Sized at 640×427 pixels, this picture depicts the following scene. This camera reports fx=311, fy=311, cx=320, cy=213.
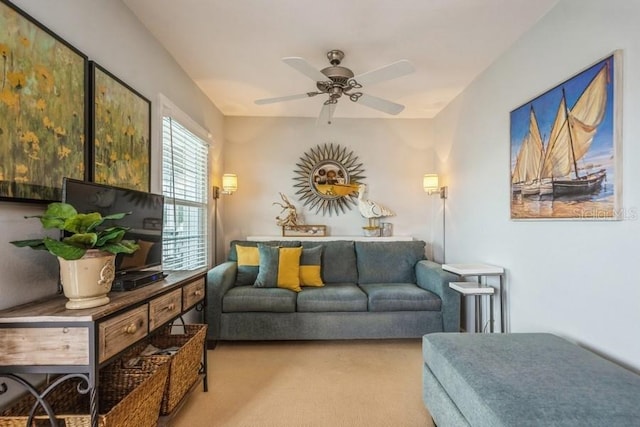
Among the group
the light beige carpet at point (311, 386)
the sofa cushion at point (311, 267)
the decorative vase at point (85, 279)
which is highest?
the decorative vase at point (85, 279)

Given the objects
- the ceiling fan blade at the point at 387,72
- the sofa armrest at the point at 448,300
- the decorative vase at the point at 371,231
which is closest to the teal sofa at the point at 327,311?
the sofa armrest at the point at 448,300

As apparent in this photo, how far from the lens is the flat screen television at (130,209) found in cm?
138

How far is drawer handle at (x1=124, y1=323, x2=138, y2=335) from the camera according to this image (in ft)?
4.38

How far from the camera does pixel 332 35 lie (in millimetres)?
2305

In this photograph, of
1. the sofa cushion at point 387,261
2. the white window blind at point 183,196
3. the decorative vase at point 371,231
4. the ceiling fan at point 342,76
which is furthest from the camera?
the decorative vase at point 371,231

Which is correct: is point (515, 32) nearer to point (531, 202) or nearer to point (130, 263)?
point (531, 202)

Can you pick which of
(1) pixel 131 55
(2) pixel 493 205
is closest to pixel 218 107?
(1) pixel 131 55

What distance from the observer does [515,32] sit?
7.53ft

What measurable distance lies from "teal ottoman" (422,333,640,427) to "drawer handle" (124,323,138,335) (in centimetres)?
149

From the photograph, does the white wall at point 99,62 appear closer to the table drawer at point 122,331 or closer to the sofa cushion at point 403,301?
the table drawer at point 122,331

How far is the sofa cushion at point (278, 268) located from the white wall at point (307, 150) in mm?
883

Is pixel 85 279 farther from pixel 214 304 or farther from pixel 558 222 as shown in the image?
pixel 558 222

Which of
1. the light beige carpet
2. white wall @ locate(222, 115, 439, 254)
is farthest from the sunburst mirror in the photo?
the light beige carpet

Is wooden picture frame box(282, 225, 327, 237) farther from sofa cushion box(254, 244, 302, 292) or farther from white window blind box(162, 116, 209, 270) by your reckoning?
white window blind box(162, 116, 209, 270)
